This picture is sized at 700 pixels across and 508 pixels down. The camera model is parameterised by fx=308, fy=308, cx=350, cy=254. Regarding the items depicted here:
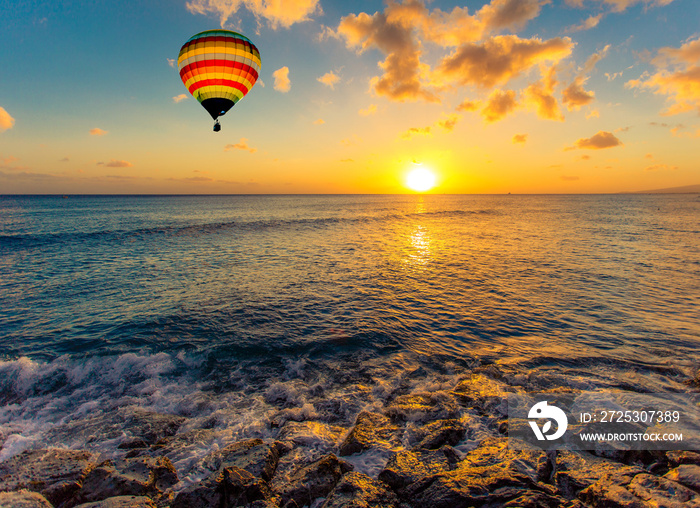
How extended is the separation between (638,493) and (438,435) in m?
3.70

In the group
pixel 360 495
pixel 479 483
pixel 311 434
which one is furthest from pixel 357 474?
pixel 479 483

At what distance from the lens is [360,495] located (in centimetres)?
584

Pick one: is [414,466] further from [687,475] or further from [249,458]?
[687,475]

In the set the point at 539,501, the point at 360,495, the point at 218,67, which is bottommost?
the point at 360,495

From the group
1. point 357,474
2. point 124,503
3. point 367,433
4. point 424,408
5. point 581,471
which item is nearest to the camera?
point 124,503

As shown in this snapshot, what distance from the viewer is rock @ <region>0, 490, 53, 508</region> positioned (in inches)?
223

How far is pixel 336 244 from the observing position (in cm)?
4144

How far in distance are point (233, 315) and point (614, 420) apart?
16422 mm

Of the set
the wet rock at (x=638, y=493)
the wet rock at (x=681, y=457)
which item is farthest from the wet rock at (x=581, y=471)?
the wet rock at (x=681, y=457)

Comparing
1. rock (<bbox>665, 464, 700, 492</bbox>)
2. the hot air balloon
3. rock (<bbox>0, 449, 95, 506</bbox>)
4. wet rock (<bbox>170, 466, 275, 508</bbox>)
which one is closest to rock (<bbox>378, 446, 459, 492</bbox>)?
wet rock (<bbox>170, 466, 275, 508</bbox>)

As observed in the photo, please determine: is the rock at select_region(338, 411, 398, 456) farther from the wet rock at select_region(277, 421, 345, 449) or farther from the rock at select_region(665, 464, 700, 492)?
the rock at select_region(665, 464, 700, 492)

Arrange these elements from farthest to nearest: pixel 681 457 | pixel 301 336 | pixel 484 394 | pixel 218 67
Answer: pixel 218 67 < pixel 301 336 < pixel 484 394 < pixel 681 457

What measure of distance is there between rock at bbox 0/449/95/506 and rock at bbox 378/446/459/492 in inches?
254

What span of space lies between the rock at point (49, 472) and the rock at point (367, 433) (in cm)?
568
